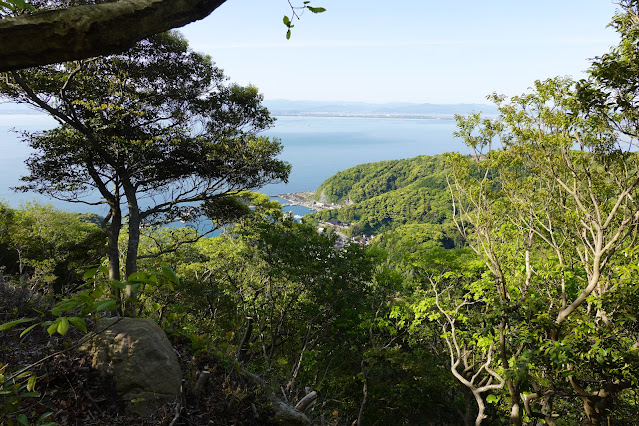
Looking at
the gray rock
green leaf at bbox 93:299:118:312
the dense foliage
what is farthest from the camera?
the dense foliage

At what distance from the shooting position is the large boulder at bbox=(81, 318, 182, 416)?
10.3 feet

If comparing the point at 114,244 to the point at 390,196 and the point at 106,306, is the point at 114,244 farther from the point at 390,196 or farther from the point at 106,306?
the point at 390,196

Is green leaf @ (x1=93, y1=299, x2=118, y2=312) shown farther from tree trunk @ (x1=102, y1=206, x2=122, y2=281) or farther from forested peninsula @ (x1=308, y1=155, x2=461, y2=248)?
forested peninsula @ (x1=308, y1=155, x2=461, y2=248)

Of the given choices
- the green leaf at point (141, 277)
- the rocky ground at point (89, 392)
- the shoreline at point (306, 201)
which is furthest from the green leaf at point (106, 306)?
the shoreline at point (306, 201)

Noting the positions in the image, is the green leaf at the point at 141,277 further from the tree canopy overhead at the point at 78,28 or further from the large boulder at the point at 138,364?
the large boulder at the point at 138,364

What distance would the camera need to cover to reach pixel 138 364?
3.32 m

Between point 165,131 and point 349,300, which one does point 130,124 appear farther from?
point 349,300

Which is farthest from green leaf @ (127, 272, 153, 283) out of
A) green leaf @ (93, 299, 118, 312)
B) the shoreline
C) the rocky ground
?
the shoreline

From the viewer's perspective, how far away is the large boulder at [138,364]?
123 inches

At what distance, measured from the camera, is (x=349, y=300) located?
10344 millimetres

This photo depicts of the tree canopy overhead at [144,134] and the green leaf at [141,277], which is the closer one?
the green leaf at [141,277]

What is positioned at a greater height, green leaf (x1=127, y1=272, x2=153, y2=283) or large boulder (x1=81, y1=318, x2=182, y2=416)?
green leaf (x1=127, y1=272, x2=153, y2=283)

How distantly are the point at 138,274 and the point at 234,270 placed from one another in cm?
1106

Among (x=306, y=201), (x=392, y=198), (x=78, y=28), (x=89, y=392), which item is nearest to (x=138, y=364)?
(x=89, y=392)
